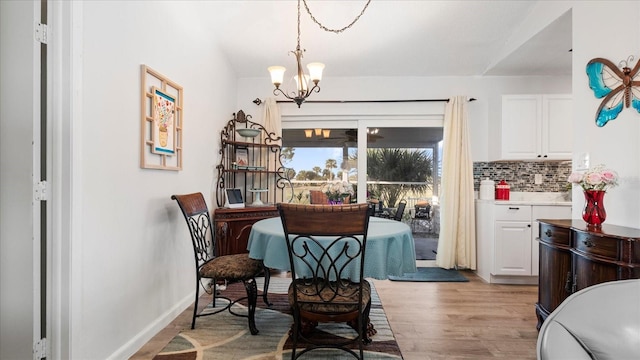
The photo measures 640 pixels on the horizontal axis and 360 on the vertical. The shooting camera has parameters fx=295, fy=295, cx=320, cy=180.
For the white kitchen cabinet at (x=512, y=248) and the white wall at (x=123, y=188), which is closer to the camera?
the white wall at (x=123, y=188)

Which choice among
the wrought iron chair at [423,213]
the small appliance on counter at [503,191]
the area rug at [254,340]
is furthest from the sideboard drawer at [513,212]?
the area rug at [254,340]

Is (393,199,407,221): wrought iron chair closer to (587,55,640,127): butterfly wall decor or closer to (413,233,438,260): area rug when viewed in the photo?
(413,233,438,260): area rug

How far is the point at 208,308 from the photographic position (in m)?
2.62

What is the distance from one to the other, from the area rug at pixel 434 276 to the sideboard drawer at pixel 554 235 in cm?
142

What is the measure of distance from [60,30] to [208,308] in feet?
7.30

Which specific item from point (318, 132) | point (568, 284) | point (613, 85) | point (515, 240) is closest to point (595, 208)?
point (568, 284)

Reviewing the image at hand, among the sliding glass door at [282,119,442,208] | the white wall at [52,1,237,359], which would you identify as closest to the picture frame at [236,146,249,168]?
the sliding glass door at [282,119,442,208]

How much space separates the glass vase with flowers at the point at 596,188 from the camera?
179 centimetres

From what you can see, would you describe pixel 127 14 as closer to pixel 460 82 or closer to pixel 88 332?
pixel 88 332

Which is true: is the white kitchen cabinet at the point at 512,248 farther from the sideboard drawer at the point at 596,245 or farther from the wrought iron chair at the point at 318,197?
the wrought iron chair at the point at 318,197

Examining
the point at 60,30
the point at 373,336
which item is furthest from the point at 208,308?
the point at 60,30

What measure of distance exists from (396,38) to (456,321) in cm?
288

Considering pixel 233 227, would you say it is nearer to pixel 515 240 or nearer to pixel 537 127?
pixel 515 240

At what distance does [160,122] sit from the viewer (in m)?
2.22
